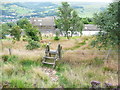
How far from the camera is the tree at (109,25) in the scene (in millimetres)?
5203

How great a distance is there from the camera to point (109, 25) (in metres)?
5.34

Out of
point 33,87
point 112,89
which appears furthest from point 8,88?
point 112,89

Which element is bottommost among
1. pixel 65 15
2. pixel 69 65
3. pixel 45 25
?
pixel 45 25

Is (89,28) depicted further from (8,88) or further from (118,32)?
(8,88)

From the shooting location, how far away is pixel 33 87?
10.2ft

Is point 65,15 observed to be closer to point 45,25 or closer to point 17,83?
point 45,25

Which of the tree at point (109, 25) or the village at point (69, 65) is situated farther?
the tree at point (109, 25)

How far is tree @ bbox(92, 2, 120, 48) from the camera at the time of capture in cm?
520

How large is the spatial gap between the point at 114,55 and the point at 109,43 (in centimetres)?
55

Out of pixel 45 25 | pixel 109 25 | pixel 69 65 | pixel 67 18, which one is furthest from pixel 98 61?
pixel 45 25

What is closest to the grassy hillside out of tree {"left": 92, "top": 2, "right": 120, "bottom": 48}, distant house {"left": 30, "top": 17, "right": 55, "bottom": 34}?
tree {"left": 92, "top": 2, "right": 120, "bottom": 48}

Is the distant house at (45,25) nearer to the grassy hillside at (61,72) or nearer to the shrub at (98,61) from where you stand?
the grassy hillside at (61,72)

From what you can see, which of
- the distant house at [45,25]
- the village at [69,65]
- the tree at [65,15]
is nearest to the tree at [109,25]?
the village at [69,65]

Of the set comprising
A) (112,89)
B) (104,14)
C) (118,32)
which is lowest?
(112,89)
